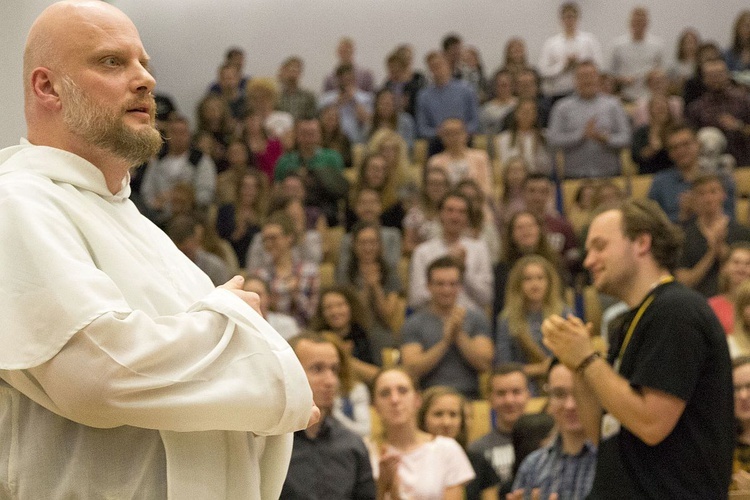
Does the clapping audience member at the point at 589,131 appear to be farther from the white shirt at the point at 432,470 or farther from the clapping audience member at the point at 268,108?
the white shirt at the point at 432,470

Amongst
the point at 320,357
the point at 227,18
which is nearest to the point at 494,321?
the point at 320,357

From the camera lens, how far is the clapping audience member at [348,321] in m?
6.06

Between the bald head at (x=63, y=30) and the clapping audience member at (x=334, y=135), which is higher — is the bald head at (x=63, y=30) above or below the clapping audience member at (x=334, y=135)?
above

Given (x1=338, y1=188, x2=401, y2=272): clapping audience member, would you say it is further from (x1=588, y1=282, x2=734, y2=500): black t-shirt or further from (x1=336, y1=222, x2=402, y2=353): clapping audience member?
(x1=588, y1=282, x2=734, y2=500): black t-shirt

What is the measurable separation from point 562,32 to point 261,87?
141 inches

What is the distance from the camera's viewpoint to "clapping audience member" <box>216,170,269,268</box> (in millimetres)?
8102

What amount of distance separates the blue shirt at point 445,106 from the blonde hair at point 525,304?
12.3ft

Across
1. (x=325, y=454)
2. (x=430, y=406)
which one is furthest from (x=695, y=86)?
(x=325, y=454)

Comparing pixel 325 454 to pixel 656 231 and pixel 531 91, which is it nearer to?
pixel 656 231

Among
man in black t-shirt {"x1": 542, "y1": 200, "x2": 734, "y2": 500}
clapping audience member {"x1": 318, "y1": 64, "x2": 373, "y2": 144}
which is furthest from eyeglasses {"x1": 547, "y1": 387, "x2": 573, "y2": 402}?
clapping audience member {"x1": 318, "y1": 64, "x2": 373, "y2": 144}

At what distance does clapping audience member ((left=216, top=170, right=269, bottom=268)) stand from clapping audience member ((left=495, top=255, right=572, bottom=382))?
255cm

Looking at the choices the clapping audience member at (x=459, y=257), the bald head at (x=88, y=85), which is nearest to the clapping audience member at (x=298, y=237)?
the clapping audience member at (x=459, y=257)

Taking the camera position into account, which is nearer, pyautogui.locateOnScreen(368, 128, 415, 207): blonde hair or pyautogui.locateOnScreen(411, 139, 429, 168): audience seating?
pyautogui.locateOnScreen(368, 128, 415, 207): blonde hair

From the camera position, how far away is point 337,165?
347 inches
